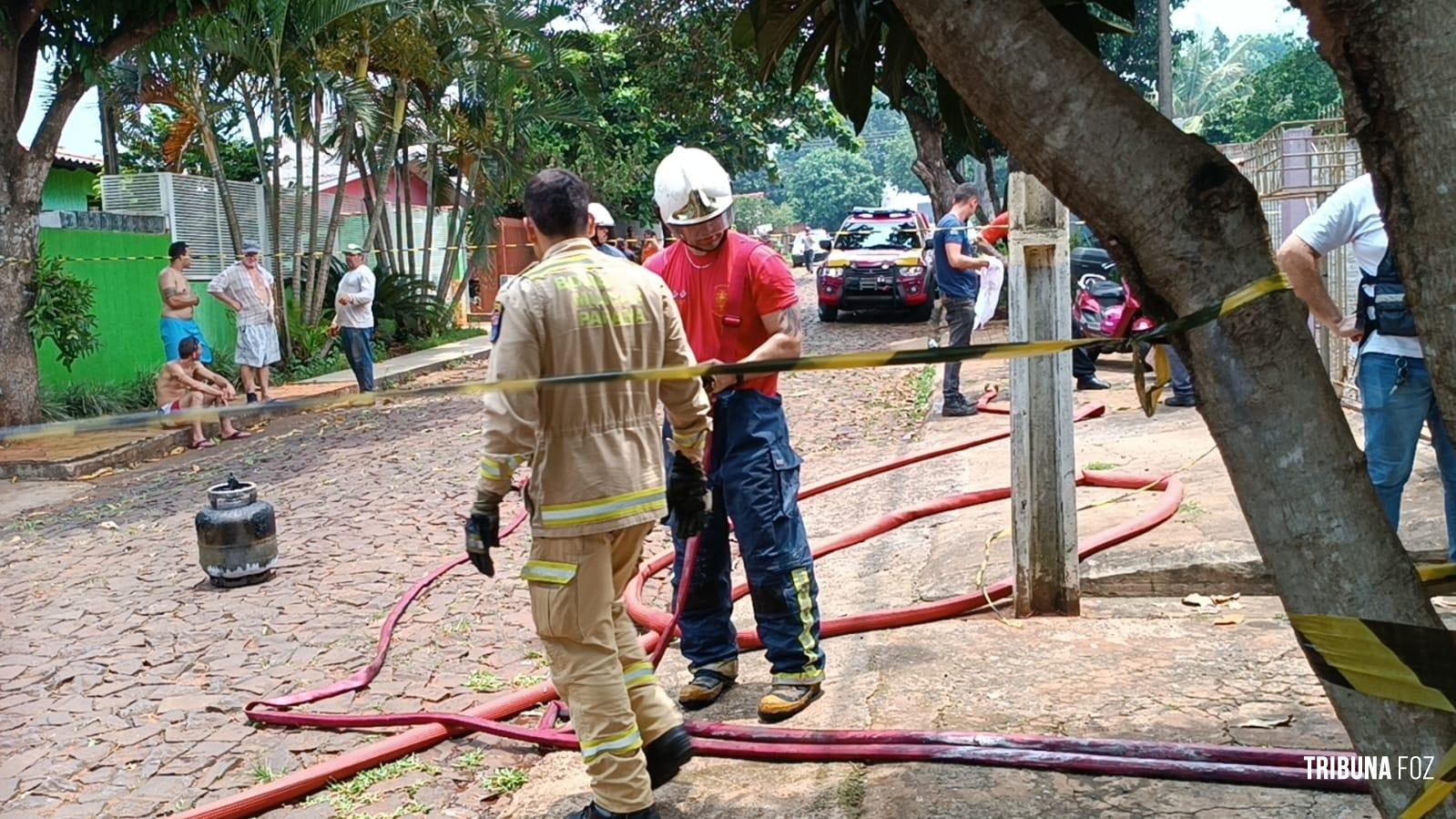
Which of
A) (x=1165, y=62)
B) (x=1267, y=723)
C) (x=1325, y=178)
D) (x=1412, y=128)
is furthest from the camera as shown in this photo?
(x=1165, y=62)

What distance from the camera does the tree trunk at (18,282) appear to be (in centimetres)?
1189

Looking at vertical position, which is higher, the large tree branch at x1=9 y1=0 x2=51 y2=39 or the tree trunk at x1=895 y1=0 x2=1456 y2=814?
the large tree branch at x1=9 y1=0 x2=51 y2=39

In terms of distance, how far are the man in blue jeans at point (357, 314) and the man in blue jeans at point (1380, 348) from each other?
36.5 feet

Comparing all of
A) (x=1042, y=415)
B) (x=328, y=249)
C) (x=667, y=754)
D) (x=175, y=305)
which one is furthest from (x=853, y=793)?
(x=328, y=249)

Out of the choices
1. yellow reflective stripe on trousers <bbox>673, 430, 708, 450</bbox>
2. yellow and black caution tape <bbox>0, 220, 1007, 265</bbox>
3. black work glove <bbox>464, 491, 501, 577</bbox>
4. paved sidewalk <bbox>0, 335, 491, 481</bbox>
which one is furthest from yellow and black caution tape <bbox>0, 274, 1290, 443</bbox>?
paved sidewalk <bbox>0, 335, 491, 481</bbox>

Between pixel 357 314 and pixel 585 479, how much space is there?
36.3 feet

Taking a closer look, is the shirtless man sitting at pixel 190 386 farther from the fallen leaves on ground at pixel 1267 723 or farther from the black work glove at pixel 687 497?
the fallen leaves on ground at pixel 1267 723

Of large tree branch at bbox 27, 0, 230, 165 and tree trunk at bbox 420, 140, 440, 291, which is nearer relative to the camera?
large tree branch at bbox 27, 0, 230, 165

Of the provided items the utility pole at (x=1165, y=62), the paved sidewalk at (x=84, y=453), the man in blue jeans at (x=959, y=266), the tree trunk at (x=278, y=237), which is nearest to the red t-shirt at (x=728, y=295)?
the man in blue jeans at (x=959, y=266)

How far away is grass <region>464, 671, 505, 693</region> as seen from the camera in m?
5.00

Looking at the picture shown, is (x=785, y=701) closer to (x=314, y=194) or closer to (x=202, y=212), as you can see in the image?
(x=202, y=212)

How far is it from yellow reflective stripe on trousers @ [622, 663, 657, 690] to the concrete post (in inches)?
67.2

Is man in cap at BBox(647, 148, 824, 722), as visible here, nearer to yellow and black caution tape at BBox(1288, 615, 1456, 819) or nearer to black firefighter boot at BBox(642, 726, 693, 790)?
black firefighter boot at BBox(642, 726, 693, 790)

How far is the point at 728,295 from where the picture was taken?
4.35 m
